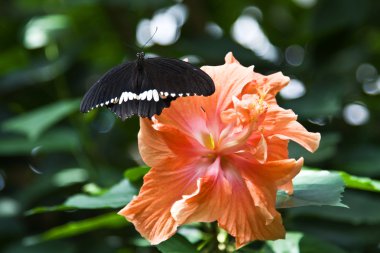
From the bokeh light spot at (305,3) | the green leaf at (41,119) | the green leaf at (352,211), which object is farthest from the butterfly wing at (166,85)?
the bokeh light spot at (305,3)

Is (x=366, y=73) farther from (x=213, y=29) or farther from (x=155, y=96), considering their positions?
(x=155, y=96)

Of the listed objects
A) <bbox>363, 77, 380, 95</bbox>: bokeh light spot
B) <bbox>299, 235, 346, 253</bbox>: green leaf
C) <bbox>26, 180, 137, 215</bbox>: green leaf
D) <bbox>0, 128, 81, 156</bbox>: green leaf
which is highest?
<bbox>26, 180, 137, 215</bbox>: green leaf

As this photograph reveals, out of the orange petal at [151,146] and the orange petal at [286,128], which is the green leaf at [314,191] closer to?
the orange petal at [286,128]

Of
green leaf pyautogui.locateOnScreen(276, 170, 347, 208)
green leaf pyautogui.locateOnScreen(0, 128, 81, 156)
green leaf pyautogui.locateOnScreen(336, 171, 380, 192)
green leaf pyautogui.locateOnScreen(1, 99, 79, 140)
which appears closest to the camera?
green leaf pyautogui.locateOnScreen(276, 170, 347, 208)

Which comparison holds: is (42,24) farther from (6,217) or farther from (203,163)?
(203,163)

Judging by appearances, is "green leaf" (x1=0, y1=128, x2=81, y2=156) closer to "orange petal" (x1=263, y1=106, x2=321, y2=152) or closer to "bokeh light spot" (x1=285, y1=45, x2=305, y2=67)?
"bokeh light spot" (x1=285, y1=45, x2=305, y2=67)

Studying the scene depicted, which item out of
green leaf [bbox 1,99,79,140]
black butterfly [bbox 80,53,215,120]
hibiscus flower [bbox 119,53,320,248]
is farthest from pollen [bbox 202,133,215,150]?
green leaf [bbox 1,99,79,140]

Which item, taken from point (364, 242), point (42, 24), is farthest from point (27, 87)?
point (364, 242)
